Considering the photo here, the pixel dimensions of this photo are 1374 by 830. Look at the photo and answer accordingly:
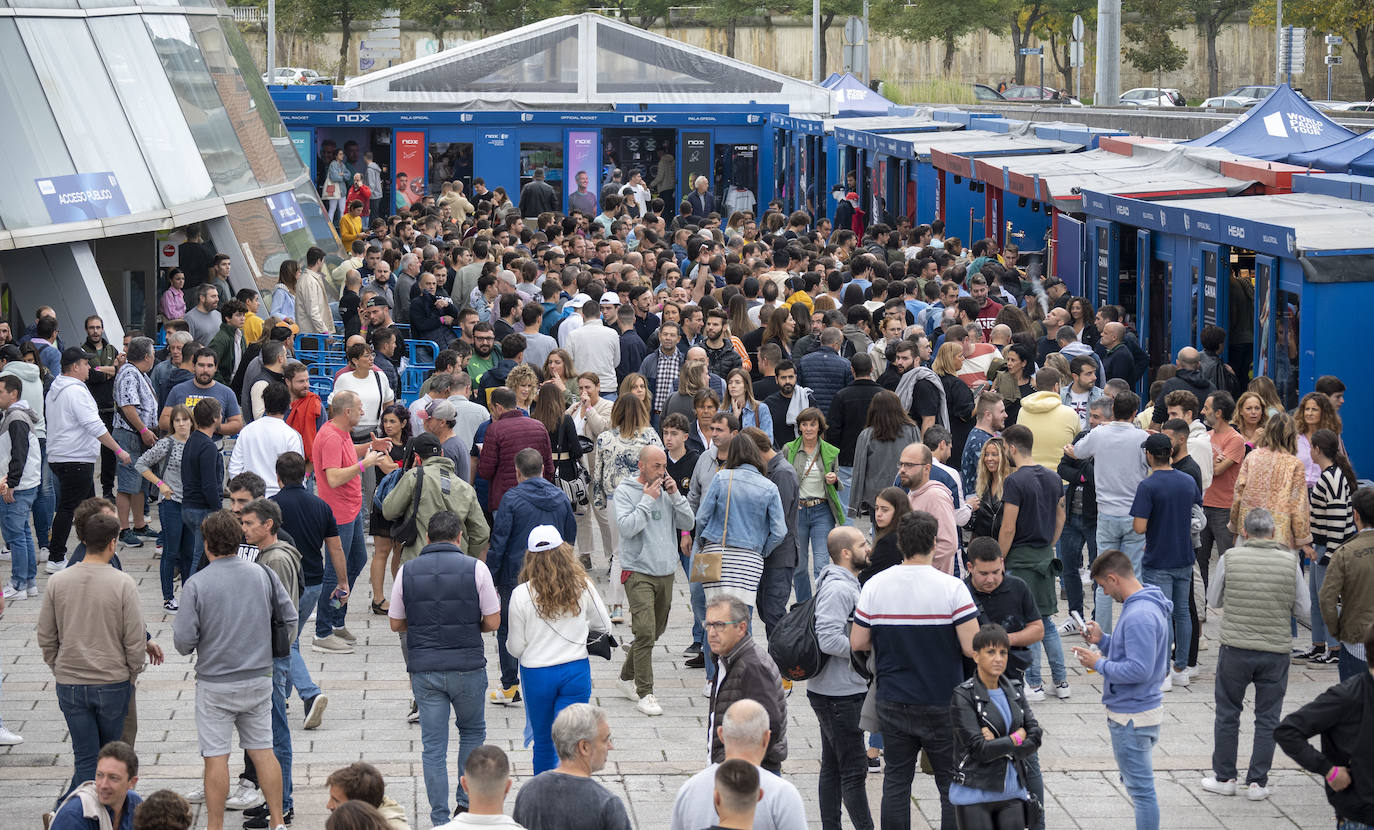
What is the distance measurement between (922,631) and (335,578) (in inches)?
195

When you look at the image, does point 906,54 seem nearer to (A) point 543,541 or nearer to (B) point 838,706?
(A) point 543,541

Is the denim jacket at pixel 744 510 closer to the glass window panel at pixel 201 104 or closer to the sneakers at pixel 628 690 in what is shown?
the sneakers at pixel 628 690

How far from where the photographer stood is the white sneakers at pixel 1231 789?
8250 mm

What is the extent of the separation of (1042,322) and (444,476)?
737 centimetres

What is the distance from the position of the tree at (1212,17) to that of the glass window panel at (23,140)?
6073cm

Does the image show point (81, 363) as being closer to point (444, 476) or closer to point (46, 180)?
point (444, 476)

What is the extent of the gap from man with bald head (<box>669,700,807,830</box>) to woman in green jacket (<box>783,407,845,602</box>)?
14.9ft

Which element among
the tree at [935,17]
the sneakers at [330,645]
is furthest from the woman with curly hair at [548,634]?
the tree at [935,17]

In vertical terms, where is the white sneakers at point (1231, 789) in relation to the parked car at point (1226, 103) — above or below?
below

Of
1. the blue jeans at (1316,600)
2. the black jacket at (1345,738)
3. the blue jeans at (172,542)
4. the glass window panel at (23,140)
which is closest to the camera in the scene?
the black jacket at (1345,738)

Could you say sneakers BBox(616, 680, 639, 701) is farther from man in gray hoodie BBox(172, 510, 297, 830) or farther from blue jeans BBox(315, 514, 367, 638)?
man in gray hoodie BBox(172, 510, 297, 830)

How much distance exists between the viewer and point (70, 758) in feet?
28.7

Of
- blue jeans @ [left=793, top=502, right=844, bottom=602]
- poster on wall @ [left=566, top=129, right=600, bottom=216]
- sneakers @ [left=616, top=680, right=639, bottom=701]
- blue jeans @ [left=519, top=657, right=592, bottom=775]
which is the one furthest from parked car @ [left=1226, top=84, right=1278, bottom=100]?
blue jeans @ [left=519, top=657, right=592, bottom=775]

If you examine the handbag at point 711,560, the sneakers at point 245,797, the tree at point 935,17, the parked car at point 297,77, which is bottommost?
the sneakers at point 245,797
